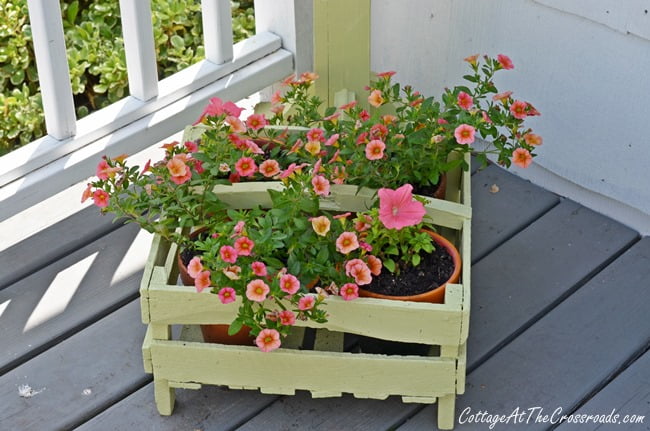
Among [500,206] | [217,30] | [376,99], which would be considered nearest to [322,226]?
[376,99]

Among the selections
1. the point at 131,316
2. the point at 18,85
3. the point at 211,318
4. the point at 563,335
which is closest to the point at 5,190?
the point at 131,316

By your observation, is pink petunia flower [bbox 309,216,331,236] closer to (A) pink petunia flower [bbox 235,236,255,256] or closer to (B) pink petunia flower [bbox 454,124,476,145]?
(A) pink petunia flower [bbox 235,236,255,256]

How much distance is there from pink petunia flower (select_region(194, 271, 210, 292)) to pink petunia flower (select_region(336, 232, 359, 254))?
0.72 feet

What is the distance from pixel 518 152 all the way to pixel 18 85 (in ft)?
5.64

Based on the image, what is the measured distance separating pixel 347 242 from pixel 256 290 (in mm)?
174

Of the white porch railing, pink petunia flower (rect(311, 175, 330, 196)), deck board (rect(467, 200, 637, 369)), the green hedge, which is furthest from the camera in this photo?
the green hedge

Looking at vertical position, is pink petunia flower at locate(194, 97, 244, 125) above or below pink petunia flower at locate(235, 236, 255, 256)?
above

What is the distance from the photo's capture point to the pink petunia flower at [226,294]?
5.57 ft

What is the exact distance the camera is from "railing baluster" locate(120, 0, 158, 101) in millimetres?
2350

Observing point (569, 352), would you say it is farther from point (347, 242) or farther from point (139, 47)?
point (139, 47)

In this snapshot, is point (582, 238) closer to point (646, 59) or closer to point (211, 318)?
point (646, 59)

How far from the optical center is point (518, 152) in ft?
6.42

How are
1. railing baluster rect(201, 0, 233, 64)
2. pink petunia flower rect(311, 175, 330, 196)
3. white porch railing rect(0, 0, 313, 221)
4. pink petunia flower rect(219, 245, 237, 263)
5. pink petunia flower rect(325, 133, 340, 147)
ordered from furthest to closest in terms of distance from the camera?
railing baluster rect(201, 0, 233, 64)
white porch railing rect(0, 0, 313, 221)
pink petunia flower rect(325, 133, 340, 147)
pink petunia flower rect(311, 175, 330, 196)
pink petunia flower rect(219, 245, 237, 263)

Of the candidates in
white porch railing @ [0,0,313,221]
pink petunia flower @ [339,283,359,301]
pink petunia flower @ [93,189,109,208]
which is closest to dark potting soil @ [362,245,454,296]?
pink petunia flower @ [339,283,359,301]
